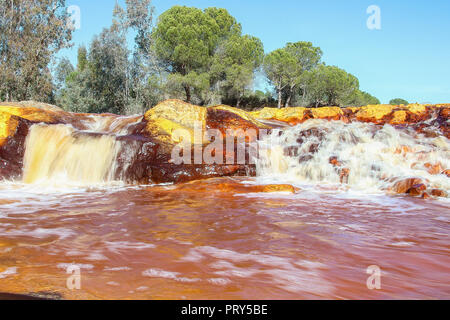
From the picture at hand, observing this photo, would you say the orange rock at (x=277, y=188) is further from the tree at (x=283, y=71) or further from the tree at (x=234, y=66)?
the tree at (x=283, y=71)

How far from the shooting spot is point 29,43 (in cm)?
2209

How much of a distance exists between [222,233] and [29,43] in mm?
25071

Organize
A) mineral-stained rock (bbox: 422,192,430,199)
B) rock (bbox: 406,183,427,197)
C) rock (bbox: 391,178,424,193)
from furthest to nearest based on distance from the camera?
rock (bbox: 391,178,424,193) → rock (bbox: 406,183,427,197) → mineral-stained rock (bbox: 422,192,430,199)

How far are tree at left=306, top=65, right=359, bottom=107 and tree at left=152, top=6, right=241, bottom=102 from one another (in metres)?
12.9

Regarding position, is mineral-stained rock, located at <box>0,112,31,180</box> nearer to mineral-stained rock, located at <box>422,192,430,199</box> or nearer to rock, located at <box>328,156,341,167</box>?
rock, located at <box>328,156,341,167</box>

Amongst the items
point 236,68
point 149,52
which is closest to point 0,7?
point 149,52

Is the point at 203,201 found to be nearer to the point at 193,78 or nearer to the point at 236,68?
the point at 193,78

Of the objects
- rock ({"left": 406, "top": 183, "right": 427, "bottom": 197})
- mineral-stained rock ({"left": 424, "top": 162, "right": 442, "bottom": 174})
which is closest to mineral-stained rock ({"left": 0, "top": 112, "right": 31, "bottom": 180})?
rock ({"left": 406, "top": 183, "right": 427, "bottom": 197})

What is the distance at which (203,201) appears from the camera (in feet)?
14.2

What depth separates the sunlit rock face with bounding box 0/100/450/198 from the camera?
613 centimetres

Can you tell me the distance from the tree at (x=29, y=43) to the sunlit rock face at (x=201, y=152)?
16.8 meters

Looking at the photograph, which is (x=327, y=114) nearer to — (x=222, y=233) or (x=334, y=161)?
(x=334, y=161)

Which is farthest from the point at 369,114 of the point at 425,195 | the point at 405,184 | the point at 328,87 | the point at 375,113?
the point at 328,87

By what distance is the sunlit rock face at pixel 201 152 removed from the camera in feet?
20.1
